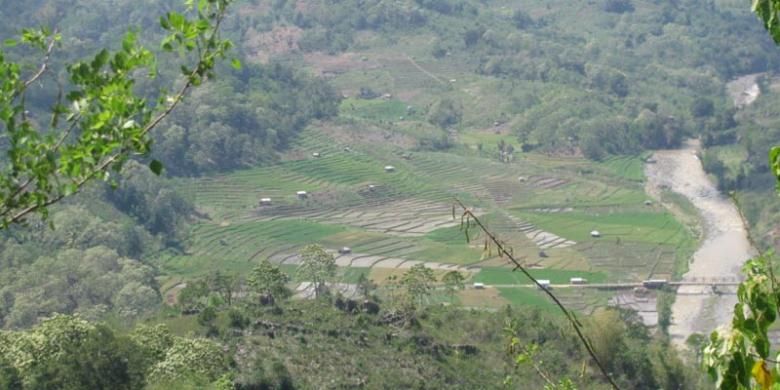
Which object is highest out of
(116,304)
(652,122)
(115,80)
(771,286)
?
(115,80)

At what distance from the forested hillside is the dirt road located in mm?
572

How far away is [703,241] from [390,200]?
11885 millimetres

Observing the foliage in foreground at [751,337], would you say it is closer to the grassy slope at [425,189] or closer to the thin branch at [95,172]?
the thin branch at [95,172]

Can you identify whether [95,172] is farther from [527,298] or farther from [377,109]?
[377,109]

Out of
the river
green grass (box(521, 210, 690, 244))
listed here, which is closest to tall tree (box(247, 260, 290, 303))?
the river

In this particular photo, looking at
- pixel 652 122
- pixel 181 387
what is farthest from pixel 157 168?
pixel 652 122

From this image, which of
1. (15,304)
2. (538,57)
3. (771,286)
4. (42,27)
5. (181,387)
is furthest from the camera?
(538,57)

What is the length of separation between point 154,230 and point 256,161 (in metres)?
8.78

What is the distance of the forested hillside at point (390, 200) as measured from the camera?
794 inches

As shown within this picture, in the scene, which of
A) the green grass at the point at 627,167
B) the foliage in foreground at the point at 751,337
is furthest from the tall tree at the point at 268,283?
the green grass at the point at 627,167

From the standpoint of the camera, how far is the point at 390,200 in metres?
41.4

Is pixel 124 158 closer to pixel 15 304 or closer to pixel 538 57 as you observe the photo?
pixel 15 304

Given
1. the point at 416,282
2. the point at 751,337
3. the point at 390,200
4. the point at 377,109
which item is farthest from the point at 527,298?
the point at 751,337

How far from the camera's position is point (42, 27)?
3980 mm
